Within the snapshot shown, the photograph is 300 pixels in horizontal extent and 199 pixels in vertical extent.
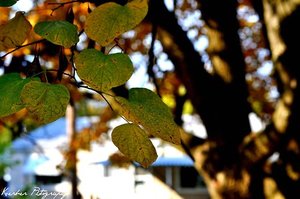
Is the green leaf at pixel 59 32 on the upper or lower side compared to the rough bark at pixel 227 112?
lower

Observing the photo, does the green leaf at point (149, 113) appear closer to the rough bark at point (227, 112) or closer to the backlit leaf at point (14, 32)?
the backlit leaf at point (14, 32)

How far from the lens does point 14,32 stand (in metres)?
0.40

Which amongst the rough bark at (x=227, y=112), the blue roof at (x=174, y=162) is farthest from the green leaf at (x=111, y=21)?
the blue roof at (x=174, y=162)

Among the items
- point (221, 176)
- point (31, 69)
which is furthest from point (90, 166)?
point (31, 69)

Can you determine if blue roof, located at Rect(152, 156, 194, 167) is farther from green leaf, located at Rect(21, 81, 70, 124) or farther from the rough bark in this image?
green leaf, located at Rect(21, 81, 70, 124)

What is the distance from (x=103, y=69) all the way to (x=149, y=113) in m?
0.04

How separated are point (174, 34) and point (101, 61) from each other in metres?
3.02

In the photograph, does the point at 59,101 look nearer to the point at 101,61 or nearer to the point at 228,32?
the point at 101,61

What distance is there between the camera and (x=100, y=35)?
12.8 inches

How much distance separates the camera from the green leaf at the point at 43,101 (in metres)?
0.30

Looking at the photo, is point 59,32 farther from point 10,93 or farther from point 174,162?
point 174,162

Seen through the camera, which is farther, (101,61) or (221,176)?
(221,176)

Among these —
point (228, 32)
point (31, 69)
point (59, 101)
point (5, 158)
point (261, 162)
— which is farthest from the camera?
point (5, 158)

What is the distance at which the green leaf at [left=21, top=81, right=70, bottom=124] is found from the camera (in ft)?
0.99
